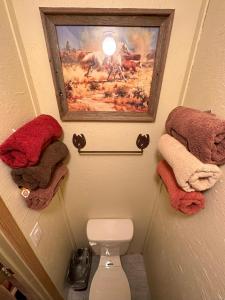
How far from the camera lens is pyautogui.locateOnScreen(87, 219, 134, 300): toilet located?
1.27 m

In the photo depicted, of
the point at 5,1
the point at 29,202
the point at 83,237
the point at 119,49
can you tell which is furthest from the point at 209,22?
the point at 83,237

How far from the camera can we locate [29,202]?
768 mm

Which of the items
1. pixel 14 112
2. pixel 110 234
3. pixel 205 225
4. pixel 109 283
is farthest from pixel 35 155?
pixel 109 283

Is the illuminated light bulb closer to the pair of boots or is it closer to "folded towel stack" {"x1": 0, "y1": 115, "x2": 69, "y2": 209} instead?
"folded towel stack" {"x1": 0, "y1": 115, "x2": 69, "y2": 209}

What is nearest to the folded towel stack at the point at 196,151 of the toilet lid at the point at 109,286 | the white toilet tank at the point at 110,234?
the white toilet tank at the point at 110,234

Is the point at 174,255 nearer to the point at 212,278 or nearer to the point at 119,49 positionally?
the point at 212,278

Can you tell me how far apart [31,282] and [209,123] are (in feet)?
3.80

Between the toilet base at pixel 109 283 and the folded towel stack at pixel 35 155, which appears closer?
the folded towel stack at pixel 35 155

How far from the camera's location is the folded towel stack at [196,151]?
1.64 ft

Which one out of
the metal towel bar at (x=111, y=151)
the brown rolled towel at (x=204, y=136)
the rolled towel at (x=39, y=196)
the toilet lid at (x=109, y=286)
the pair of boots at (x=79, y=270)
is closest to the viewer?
the brown rolled towel at (x=204, y=136)

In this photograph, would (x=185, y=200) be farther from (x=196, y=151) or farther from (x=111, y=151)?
(x=111, y=151)

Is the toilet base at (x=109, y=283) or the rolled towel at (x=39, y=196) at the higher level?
the rolled towel at (x=39, y=196)

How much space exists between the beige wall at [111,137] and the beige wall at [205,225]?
88mm

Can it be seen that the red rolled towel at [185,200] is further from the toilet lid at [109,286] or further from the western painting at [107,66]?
the toilet lid at [109,286]
